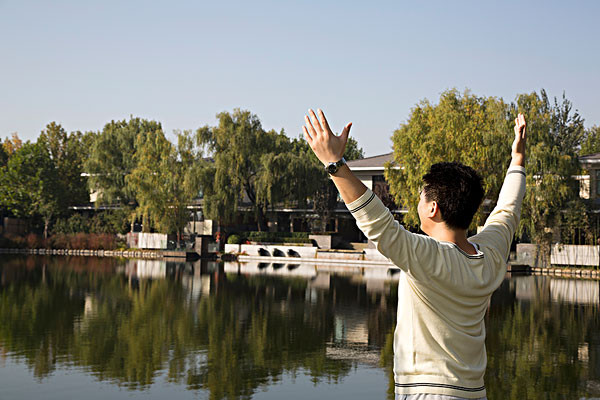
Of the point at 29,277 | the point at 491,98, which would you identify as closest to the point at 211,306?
the point at 29,277

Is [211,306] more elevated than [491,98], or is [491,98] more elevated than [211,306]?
[491,98]

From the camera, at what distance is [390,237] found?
7.77 feet

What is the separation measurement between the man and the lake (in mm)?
5828

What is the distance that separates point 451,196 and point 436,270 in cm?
35

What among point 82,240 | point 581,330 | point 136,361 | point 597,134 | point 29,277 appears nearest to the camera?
point 136,361

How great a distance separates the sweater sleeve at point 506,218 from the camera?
2.86m

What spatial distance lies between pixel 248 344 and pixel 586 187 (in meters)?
31.2

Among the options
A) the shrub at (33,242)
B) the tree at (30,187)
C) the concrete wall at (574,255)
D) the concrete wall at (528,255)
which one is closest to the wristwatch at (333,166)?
the concrete wall at (574,255)

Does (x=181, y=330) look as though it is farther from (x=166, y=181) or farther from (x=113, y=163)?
(x=113, y=163)

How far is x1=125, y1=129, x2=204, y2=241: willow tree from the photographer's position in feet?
144

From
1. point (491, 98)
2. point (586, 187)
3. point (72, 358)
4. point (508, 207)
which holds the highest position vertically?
point (491, 98)

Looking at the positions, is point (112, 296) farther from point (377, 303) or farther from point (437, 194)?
point (437, 194)

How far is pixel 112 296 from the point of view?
733 inches

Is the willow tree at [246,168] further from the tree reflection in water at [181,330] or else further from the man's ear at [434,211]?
the man's ear at [434,211]
